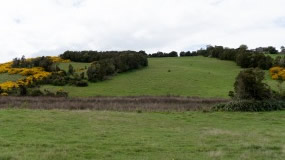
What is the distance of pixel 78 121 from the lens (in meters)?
24.7

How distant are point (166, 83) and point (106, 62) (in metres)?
16.5

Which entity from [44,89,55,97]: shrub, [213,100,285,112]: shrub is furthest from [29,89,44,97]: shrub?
[213,100,285,112]: shrub

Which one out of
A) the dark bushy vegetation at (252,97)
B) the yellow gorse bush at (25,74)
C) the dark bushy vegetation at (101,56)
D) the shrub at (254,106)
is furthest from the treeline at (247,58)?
the yellow gorse bush at (25,74)

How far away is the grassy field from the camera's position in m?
60.6

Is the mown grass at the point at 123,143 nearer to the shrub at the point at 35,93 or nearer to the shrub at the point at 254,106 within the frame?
the shrub at the point at 254,106

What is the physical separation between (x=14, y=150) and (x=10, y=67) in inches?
3079

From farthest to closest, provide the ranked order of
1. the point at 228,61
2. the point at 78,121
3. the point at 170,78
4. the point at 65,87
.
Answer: the point at 228,61
the point at 170,78
the point at 65,87
the point at 78,121

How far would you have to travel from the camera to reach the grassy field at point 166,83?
60.6 m

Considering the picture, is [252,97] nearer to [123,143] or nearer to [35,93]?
[123,143]

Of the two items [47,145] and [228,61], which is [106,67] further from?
[47,145]

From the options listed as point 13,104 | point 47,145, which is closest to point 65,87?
point 13,104

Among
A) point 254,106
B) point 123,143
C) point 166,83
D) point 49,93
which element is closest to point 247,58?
point 166,83

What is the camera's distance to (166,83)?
6881 cm

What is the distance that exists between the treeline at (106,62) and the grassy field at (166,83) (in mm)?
1930
